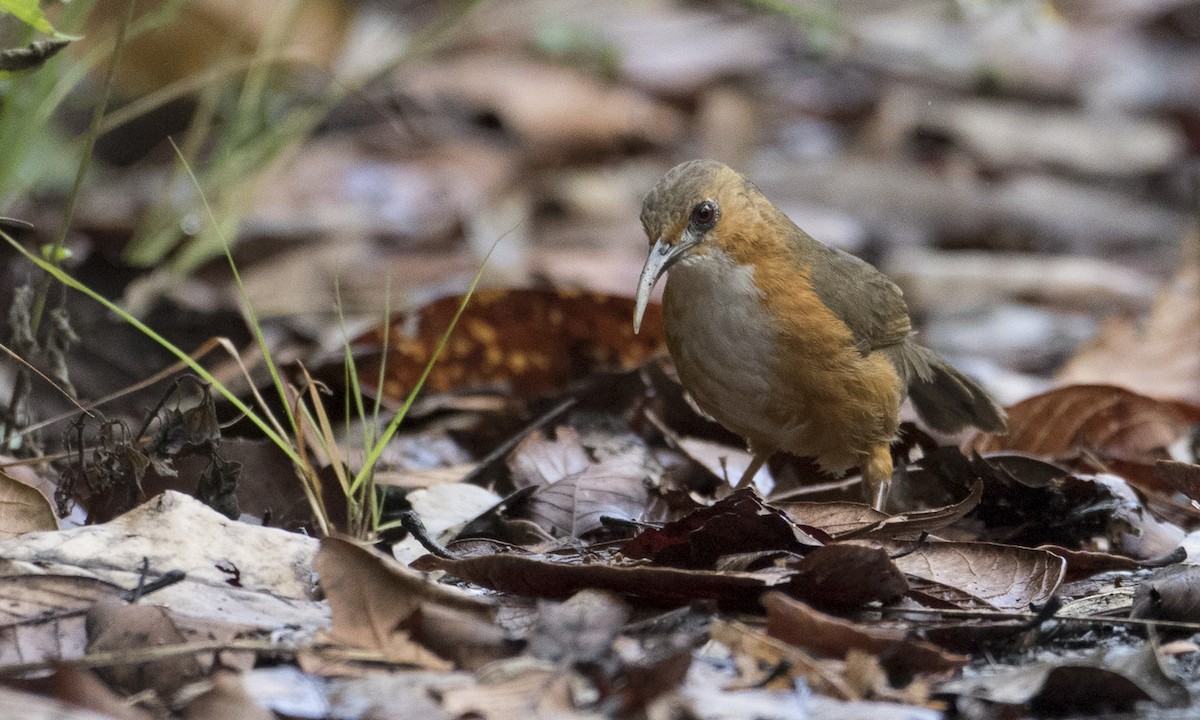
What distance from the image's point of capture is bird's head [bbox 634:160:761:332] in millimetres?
4156

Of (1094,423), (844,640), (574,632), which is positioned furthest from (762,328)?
(574,632)

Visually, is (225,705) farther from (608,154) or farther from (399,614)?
(608,154)

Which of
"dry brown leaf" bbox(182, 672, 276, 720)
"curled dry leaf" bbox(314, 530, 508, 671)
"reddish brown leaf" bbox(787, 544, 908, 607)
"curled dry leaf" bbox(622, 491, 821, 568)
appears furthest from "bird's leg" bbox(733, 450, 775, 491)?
"dry brown leaf" bbox(182, 672, 276, 720)

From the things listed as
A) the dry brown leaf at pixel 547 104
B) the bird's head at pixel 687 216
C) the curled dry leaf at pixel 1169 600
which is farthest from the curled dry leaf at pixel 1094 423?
the dry brown leaf at pixel 547 104

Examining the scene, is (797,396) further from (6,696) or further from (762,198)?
(6,696)

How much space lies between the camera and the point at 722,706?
246cm

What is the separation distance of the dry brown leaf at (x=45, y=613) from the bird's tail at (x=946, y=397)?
2856 mm

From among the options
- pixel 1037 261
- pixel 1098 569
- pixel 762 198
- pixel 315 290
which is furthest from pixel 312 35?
pixel 1098 569

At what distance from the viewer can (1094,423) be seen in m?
4.85

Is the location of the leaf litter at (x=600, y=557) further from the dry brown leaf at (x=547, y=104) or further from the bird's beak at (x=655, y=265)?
the dry brown leaf at (x=547, y=104)

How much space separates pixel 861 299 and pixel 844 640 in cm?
204

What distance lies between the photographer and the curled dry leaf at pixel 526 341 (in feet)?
16.6

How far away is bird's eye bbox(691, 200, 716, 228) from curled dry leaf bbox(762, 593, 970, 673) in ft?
5.66

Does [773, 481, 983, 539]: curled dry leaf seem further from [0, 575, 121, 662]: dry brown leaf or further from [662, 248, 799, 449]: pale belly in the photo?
[0, 575, 121, 662]: dry brown leaf
